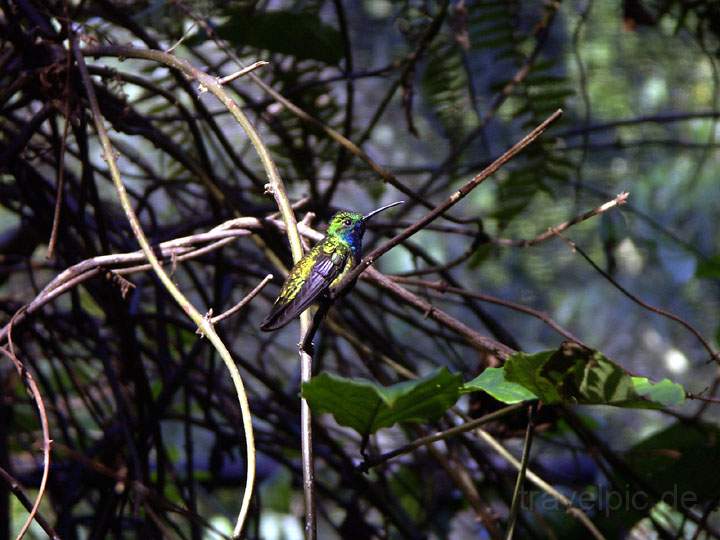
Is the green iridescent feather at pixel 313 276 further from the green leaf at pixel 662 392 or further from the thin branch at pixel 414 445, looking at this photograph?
the green leaf at pixel 662 392

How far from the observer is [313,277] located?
99cm

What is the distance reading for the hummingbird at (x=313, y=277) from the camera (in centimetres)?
95

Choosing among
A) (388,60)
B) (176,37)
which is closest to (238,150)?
(388,60)

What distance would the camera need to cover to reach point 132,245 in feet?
4.80

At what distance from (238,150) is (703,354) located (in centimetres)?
176

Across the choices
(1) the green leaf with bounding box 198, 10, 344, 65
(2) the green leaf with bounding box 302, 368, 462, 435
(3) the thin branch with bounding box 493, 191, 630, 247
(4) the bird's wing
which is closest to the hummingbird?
(4) the bird's wing

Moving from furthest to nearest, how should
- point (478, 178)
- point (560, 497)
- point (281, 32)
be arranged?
point (281, 32) → point (560, 497) → point (478, 178)

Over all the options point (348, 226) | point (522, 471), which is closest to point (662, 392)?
point (522, 471)

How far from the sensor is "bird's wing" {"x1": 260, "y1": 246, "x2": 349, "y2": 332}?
939 mm

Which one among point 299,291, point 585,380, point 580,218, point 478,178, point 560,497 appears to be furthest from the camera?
point 580,218

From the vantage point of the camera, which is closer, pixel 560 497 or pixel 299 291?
pixel 299 291

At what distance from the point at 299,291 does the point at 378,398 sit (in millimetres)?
202

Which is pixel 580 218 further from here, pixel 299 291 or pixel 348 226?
pixel 299 291

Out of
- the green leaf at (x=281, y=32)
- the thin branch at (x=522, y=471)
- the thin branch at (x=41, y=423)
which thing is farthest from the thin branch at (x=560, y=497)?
the green leaf at (x=281, y=32)
